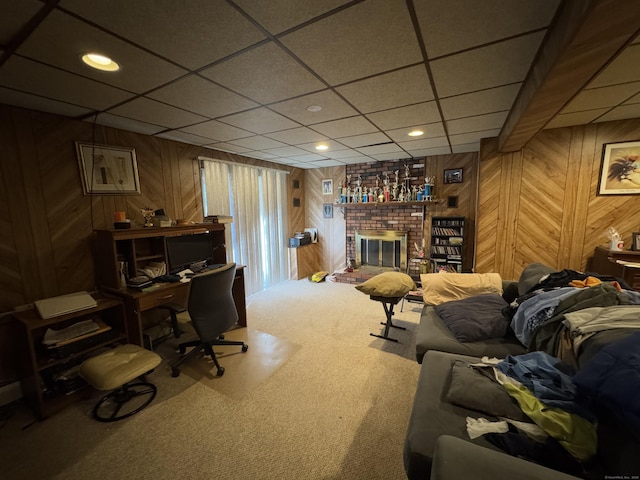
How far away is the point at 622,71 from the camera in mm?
1711

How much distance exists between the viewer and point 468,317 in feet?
6.84

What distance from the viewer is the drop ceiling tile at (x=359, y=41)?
3.73ft

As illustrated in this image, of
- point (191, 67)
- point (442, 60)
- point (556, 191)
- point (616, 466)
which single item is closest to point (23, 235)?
point (191, 67)

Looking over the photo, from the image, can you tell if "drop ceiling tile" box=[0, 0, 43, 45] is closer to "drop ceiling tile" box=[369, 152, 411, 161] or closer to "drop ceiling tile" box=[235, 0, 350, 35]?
"drop ceiling tile" box=[235, 0, 350, 35]

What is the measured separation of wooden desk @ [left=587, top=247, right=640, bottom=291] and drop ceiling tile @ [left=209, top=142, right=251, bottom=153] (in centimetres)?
458

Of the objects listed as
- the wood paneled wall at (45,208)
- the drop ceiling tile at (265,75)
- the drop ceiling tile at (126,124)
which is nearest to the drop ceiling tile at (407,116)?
the drop ceiling tile at (265,75)

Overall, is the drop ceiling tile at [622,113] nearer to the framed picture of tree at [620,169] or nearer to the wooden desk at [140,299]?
the framed picture of tree at [620,169]

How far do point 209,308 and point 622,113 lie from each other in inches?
179

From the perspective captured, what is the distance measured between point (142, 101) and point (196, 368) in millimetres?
2370

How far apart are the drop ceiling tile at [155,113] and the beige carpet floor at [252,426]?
7.72 ft

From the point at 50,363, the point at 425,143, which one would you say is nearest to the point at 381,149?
the point at 425,143

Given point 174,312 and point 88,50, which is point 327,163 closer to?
point 174,312

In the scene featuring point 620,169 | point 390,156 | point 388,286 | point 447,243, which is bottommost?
point 388,286

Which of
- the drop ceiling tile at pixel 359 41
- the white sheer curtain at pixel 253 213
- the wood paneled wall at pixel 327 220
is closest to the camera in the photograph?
the drop ceiling tile at pixel 359 41
